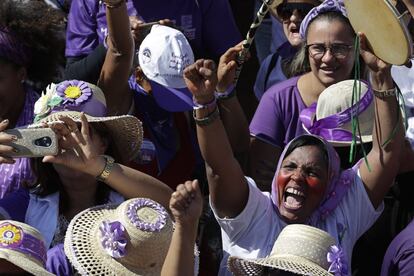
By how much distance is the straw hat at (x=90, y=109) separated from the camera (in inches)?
171

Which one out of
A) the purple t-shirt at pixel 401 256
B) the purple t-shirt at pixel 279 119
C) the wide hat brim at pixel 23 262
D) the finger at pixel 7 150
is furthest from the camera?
the purple t-shirt at pixel 279 119

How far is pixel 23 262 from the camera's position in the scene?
352 cm

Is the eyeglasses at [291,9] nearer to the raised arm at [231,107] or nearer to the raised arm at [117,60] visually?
the raised arm at [231,107]

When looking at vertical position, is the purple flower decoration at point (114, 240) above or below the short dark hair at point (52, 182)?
above

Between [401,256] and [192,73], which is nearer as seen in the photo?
[192,73]

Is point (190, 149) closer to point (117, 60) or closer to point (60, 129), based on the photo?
point (117, 60)

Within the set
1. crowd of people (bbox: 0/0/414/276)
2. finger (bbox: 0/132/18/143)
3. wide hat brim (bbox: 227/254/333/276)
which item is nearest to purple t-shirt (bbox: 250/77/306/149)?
crowd of people (bbox: 0/0/414/276)

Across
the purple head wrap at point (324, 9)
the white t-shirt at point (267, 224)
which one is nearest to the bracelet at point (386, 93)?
the white t-shirt at point (267, 224)

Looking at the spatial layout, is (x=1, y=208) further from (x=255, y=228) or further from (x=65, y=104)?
(x=255, y=228)

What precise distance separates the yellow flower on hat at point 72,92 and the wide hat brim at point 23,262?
99 centimetres

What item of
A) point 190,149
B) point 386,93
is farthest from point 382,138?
point 190,149

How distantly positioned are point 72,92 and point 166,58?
479 millimetres

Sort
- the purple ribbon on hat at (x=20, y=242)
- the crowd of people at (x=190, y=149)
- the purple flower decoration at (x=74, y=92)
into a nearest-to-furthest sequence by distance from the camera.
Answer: the purple ribbon on hat at (x=20, y=242)
the crowd of people at (x=190, y=149)
the purple flower decoration at (x=74, y=92)

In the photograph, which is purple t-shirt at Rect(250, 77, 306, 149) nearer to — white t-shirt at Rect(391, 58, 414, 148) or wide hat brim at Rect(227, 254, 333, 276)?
white t-shirt at Rect(391, 58, 414, 148)
